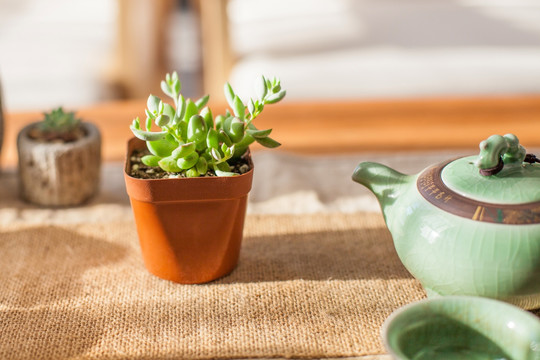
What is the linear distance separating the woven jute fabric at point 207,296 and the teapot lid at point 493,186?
15cm

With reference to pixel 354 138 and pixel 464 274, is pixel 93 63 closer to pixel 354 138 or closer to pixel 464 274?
pixel 354 138

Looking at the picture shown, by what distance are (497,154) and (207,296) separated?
1.11 feet

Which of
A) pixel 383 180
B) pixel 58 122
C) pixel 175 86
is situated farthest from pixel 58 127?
pixel 383 180

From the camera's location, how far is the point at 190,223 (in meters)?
0.71

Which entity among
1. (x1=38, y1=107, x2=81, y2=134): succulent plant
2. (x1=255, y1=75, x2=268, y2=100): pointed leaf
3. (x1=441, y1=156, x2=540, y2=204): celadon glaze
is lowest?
(x1=38, y1=107, x2=81, y2=134): succulent plant

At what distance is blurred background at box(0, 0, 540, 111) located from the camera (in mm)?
1325

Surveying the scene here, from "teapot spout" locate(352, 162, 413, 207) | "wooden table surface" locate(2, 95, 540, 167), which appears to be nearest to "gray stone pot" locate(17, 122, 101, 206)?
"wooden table surface" locate(2, 95, 540, 167)

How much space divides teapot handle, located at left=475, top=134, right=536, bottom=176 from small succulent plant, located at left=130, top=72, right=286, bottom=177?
0.21 metres

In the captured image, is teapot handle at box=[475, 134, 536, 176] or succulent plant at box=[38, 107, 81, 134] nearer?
teapot handle at box=[475, 134, 536, 176]

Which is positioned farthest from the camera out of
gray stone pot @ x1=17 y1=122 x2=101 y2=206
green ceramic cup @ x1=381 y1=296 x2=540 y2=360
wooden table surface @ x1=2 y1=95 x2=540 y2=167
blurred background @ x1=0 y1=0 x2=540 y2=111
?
blurred background @ x1=0 y1=0 x2=540 y2=111

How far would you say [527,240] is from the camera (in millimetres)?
578

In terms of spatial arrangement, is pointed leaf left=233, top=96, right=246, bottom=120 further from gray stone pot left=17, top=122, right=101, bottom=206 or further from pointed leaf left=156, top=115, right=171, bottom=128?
gray stone pot left=17, top=122, right=101, bottom=206

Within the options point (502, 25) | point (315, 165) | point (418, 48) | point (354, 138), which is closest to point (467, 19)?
point (502, 25)

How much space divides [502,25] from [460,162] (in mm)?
997
